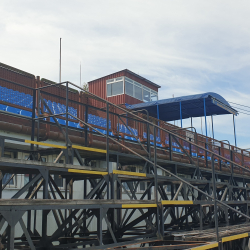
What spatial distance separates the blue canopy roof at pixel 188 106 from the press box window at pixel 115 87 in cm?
312

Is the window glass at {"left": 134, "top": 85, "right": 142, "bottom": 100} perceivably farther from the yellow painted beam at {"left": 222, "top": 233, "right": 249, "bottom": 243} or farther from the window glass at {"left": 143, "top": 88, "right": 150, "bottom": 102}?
the yellow painted beam at {"left": 222, "top": 233, "right": 249, "bottom": 243}

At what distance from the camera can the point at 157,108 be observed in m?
22.8

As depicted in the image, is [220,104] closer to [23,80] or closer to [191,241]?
[23,80]

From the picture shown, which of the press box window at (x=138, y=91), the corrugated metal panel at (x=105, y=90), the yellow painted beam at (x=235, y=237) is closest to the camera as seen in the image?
the yellow painted beam at (x=235, y=237)

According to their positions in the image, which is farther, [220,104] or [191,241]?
[220,104]

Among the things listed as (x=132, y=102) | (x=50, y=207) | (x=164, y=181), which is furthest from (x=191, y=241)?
(x=132, y=102)

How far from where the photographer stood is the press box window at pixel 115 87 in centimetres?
2717

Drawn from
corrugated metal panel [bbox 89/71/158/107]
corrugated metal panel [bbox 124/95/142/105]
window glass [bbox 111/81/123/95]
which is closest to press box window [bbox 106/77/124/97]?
window glass [bbox 111/81/123/95]

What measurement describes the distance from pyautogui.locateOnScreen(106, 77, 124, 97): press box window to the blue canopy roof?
3123 millimetres

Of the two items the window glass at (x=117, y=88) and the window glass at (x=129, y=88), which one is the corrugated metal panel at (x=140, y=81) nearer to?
the window glass at (x=129, y=88)

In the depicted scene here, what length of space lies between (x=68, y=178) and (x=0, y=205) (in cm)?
340

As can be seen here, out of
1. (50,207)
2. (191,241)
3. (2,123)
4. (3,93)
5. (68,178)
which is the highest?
(3,93)

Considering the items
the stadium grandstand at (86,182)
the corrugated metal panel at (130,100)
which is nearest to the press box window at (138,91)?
the corrugated metal panel at (130,100)

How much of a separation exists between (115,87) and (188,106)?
20.8ft
